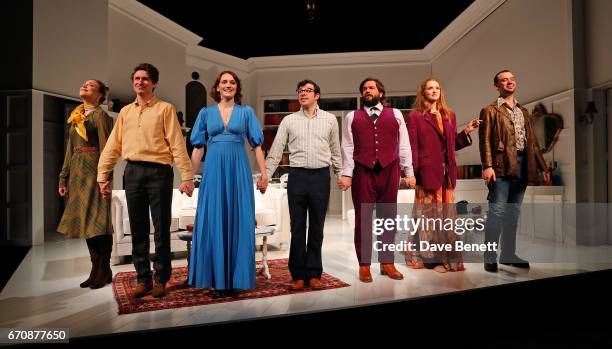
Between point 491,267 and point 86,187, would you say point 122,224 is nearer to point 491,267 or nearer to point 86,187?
point 86,187

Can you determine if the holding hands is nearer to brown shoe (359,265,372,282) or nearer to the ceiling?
brown shoe (359,265,372,282)

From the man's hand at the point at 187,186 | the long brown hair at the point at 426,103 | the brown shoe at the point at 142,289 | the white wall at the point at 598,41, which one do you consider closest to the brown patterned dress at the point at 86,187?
the brown shoe at the point at 142,289

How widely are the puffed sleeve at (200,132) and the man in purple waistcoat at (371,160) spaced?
105cm

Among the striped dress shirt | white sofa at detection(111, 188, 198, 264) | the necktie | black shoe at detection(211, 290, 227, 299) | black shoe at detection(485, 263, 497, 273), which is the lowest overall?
black shoe at detection(211, 290, 227, 299)

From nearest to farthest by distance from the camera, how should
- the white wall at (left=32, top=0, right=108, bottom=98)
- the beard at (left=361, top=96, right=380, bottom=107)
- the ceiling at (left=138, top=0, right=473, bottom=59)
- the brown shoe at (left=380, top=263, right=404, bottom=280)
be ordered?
the beard at (left=361, top=96, right=380, bottom=107), the brown shoe at (left=380, top=263, right=404, bottom=280), the white wall at (left=32, top=0, right=108, bottom=98), the ceiling at (left=138, top=0, right=473, bottom=59)

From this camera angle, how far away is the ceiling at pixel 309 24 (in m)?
7.19

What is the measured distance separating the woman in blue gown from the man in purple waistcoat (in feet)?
2.64

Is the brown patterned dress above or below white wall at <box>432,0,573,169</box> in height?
below

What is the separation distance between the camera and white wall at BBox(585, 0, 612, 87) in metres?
4.92

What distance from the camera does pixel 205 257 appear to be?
9.46ft

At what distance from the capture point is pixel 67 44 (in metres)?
4.79

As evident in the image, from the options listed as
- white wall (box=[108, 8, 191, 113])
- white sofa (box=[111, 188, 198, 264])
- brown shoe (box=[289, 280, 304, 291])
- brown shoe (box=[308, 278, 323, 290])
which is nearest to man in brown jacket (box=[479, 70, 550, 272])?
brown shoe (box=[308, 278, 323, 290])

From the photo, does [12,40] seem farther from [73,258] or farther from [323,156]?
[323,156]

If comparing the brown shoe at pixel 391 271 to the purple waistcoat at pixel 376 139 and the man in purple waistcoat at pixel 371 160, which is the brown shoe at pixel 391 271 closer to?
the man in purple waistcoat at pixel 371 160
